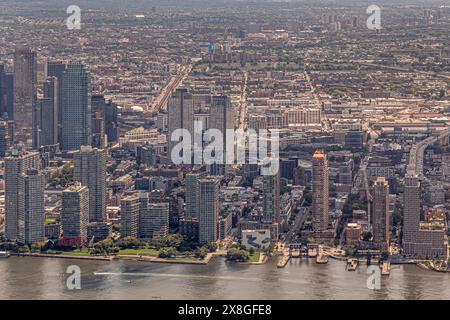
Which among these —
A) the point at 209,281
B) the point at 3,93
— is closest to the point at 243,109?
the point at 3,93

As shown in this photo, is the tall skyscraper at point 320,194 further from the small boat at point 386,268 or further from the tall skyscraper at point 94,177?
the tall skyscraper at point 94,177

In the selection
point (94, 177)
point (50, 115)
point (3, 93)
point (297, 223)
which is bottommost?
point (297, 223)

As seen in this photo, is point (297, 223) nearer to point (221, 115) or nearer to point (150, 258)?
point (150, 258)

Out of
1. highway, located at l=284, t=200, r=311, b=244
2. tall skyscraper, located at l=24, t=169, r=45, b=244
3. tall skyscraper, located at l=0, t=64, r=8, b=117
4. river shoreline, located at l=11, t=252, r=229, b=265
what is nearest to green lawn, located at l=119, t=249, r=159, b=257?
river shoreline, located at l=11, t=252, r=229, b=265

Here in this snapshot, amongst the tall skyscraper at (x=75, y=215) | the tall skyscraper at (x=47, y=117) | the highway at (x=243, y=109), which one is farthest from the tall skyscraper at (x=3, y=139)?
the tall skyscraper at (x=75, y=215)
